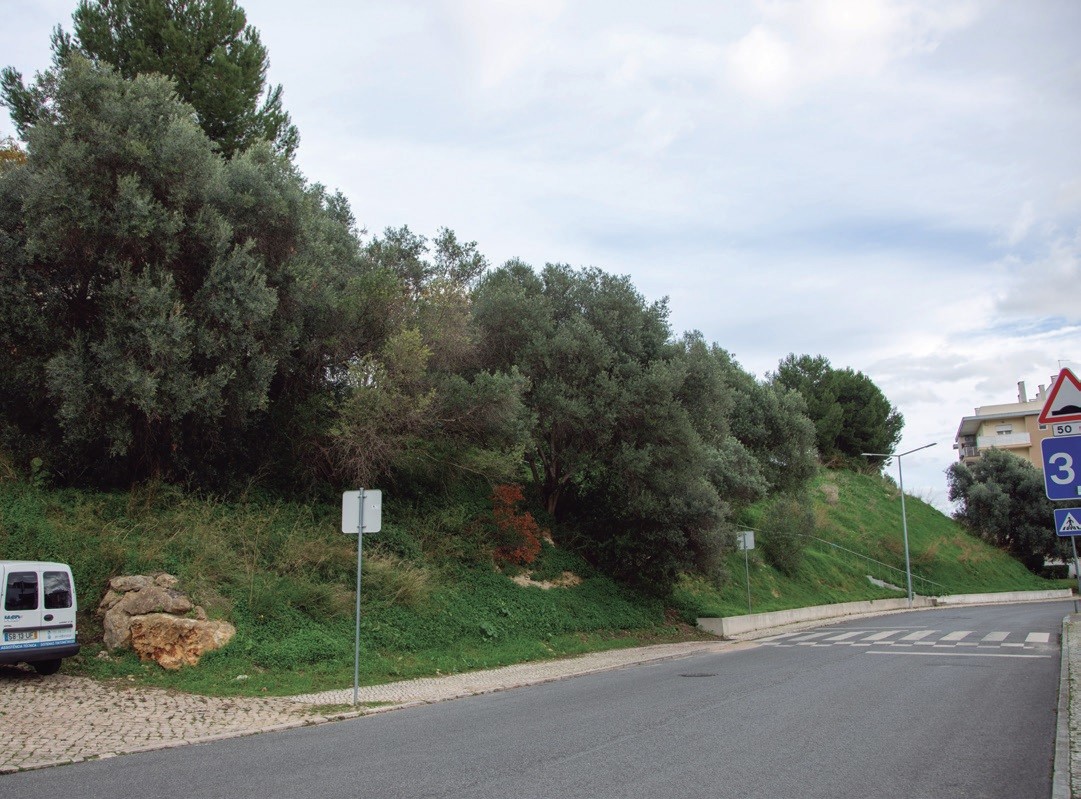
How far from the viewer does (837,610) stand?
107 ft

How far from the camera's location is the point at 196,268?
16234 millimetres

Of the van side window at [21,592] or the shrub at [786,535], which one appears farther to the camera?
the shrub at [786,535]

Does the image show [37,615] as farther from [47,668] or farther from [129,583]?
[129,583]

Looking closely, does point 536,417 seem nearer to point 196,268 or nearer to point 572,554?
point 572,554

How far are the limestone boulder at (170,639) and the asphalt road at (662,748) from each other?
367 centimetres

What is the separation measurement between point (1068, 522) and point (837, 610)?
17.8m

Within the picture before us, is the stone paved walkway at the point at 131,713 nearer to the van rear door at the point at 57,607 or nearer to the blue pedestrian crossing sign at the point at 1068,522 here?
the van rear door at the point at 57,607

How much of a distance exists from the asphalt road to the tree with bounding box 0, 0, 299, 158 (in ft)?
53.8

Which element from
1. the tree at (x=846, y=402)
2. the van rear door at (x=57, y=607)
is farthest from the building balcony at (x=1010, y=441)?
the van rear door at (x=57, y=607)

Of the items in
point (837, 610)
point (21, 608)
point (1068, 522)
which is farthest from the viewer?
point (837, 610)

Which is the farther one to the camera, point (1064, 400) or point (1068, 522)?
point (1068, 522)

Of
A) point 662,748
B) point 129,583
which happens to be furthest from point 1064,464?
point 129,583

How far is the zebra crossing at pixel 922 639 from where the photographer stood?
18.0m

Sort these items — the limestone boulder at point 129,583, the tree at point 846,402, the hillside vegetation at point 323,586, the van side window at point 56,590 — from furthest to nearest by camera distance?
the tree at point 846,402 < the hillside vegetation at point 323,586 < the limestone boulder at point 129,583 < the van side window at point 56,590
